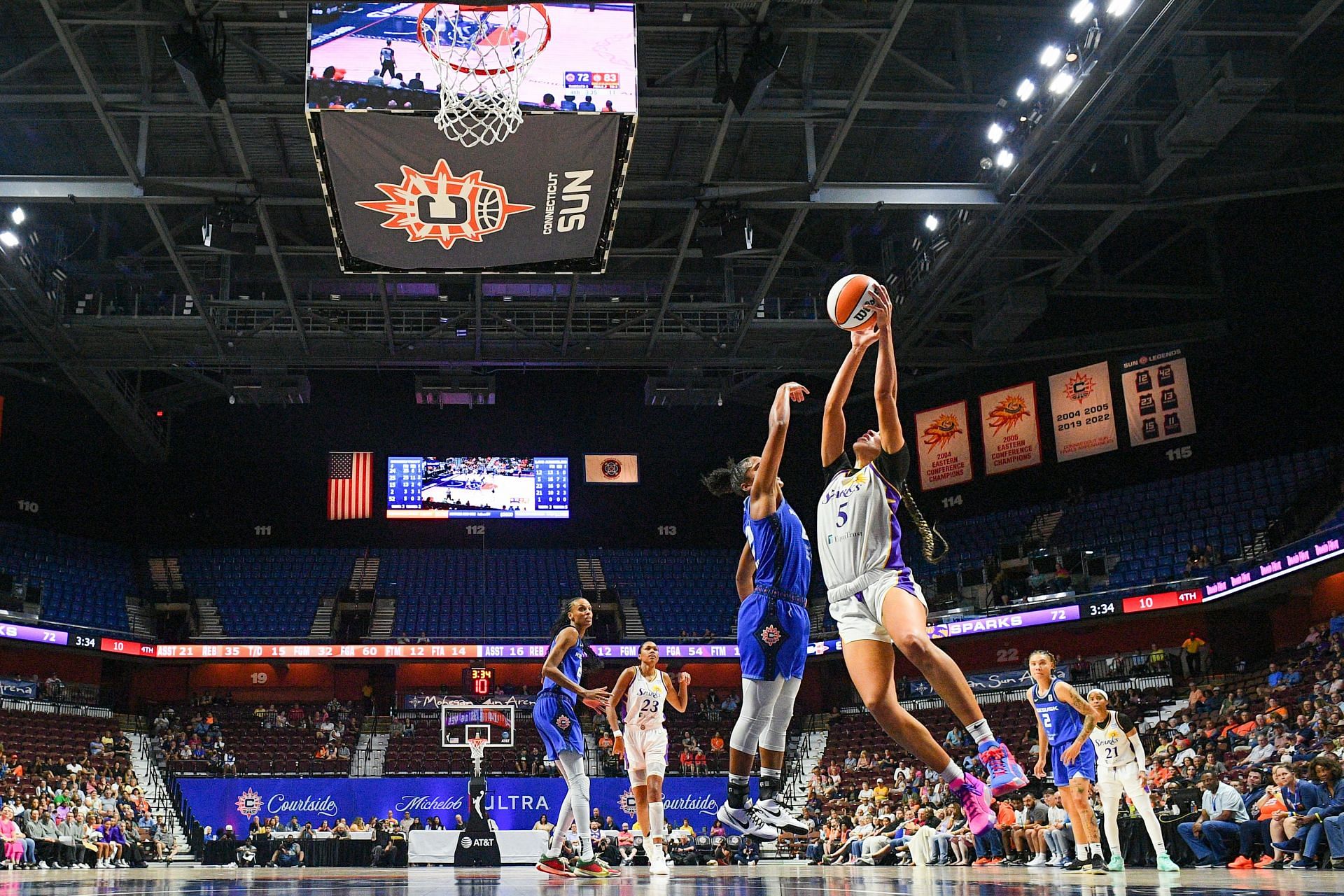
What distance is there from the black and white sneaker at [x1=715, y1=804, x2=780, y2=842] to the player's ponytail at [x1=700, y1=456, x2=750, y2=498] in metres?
1.92

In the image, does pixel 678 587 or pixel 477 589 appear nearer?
pixel 477 589

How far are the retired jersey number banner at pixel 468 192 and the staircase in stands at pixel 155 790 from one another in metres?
17.8

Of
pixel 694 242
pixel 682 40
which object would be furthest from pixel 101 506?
pixel 682 40

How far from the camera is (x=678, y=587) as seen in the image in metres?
37.1

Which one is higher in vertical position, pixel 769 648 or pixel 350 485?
pixel 350 485

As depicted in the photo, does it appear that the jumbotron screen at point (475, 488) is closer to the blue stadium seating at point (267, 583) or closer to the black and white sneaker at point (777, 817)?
the blue stadium seating at point (267, 583)

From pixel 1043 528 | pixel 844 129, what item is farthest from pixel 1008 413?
pixel 844 129

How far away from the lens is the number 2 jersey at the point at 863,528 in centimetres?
641

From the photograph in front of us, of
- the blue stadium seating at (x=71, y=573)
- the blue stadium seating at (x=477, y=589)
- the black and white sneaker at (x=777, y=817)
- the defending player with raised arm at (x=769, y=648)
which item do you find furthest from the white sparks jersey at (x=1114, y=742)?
the blue stadium seating at (x=71, y=573)

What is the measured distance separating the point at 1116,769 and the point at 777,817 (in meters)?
8.32

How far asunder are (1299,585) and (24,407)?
3332 centimetres

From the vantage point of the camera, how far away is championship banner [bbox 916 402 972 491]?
34.2 m

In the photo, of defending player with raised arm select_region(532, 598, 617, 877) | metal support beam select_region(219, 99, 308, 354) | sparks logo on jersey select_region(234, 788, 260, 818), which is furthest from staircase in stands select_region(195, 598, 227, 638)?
defending player with raised arm select_region(532, 598, 617, 877)

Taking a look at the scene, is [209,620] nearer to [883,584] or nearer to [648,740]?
[648,740]
